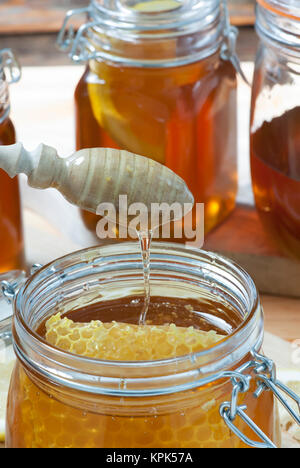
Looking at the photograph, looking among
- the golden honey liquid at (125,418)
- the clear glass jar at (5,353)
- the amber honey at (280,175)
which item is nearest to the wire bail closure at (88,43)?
the amber honey at (280,175)

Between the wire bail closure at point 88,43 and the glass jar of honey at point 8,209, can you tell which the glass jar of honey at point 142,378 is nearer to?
the glass jar of honey at point 8,209

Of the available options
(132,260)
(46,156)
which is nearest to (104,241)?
(132,260)

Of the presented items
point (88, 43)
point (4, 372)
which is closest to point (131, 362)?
point (4, 372)

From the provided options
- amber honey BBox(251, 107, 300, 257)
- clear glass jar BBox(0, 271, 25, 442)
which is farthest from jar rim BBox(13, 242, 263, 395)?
amber honey BBox(251, 107, 300, 257)

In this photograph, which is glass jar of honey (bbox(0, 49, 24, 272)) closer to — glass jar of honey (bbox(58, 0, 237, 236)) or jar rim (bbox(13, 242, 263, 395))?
glass jar of honey (bbox(58, 0, 237, 236))

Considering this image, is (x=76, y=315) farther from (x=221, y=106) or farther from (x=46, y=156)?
(x=221, y=106)

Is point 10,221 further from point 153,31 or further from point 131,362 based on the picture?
point 131,362
